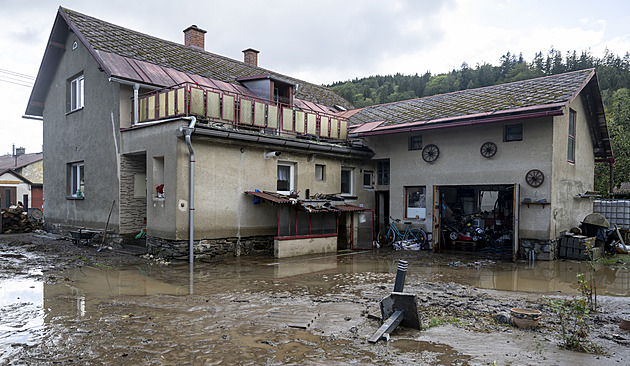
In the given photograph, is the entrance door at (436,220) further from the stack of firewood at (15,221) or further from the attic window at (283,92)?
the stack of firewood at (15,221)

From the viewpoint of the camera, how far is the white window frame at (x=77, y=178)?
16.4m

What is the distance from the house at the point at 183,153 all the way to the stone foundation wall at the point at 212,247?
38mm

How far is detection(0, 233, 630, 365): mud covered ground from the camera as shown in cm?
461

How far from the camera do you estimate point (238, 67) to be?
63.7 feet

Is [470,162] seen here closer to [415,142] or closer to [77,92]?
[415,142]

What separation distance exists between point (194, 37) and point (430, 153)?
13.3 metres

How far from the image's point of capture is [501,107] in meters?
13.5

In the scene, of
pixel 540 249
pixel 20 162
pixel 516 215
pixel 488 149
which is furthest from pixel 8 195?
pixel 540 249

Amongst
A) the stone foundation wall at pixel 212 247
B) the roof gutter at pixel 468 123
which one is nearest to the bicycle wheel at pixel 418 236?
the roof gutter at pixel 468 123

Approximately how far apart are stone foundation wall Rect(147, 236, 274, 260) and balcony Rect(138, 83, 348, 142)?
3660 millimetres

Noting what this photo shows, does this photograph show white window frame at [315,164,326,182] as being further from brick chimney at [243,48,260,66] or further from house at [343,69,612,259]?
brick chimney at [243,48,260,66]

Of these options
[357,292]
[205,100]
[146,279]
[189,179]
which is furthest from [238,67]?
[357,292]

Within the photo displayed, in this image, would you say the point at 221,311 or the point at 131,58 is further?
the point at 131,58

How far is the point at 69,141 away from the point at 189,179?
8.28 metres
